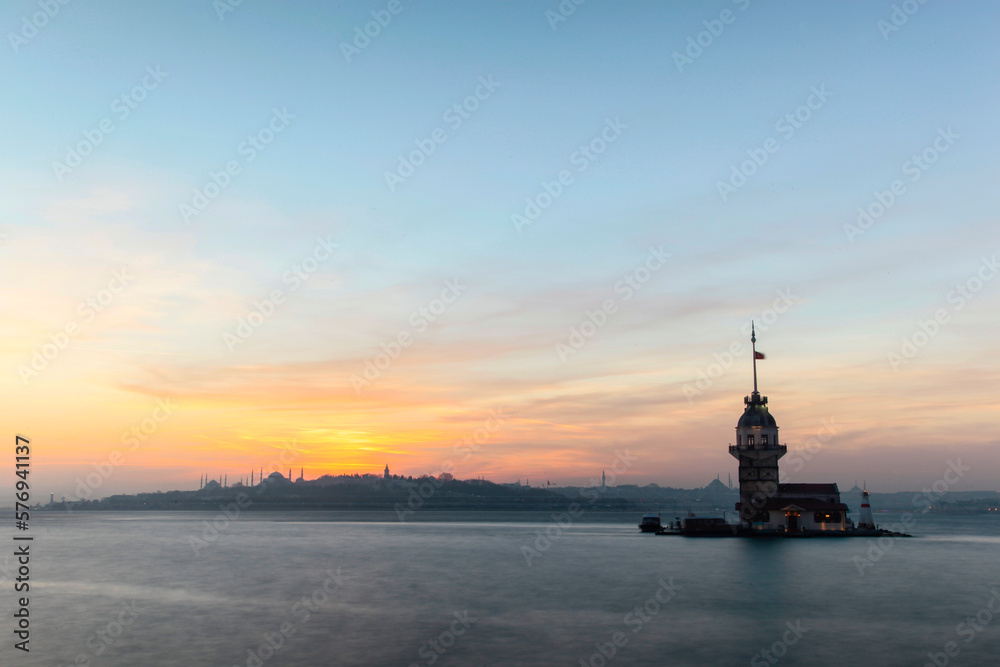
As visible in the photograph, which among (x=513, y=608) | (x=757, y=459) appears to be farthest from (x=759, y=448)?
(x=513, y=608)

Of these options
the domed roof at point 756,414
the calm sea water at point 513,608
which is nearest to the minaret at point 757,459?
the domed roof at point 756,414

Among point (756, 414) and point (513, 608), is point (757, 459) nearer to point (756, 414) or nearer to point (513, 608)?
point (756, 414)

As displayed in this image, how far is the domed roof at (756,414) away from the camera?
11619 centimetres

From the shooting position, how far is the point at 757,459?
376ft

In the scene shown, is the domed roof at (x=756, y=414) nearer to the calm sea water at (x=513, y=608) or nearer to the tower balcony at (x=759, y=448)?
the tower balcony at (x=759, y=448)

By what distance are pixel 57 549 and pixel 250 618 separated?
254ft

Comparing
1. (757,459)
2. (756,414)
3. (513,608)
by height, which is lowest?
(513,608)

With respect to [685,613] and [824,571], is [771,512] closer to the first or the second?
[824,571]

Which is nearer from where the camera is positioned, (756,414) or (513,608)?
(513,608)

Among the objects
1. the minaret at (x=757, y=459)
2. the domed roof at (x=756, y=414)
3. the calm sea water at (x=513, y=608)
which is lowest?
the calm sea water at (x=513, y=608)

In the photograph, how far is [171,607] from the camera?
54.9 metres

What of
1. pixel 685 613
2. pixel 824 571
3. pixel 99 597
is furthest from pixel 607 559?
pixel 99 597

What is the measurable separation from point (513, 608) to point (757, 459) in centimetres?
7138

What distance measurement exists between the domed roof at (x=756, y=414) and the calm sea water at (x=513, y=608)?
24.1 m
